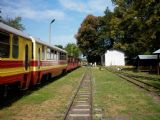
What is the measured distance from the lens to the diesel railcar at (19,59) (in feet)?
44.7

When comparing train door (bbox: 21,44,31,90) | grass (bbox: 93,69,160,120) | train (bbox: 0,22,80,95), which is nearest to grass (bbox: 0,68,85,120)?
train door (bbox: 21,44,31,90)

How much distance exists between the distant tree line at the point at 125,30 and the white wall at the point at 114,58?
12.9 feet

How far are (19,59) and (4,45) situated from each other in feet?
7.68

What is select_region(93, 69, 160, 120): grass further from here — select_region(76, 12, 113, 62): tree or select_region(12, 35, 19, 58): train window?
select_region(76, 12, 113, 62): tree

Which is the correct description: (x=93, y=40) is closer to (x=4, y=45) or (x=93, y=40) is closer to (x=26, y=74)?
(x=26, y=74)

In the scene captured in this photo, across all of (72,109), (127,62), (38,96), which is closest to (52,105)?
(72,109)

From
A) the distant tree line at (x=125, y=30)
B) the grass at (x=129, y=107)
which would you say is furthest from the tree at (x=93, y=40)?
the grass at (x=129, y=107)

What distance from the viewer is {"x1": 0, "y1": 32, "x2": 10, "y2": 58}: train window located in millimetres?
13242

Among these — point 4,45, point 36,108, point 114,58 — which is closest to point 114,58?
point 114,58

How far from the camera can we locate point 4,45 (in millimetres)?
13625

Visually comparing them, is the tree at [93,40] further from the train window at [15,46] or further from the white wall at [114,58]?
the train window at [15,46]

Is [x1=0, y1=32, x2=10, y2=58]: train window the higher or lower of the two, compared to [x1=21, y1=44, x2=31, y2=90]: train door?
higher

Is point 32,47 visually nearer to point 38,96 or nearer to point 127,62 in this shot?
point 38,96

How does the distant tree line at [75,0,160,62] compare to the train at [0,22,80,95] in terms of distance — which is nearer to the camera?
the train at [0,22,80,95]
